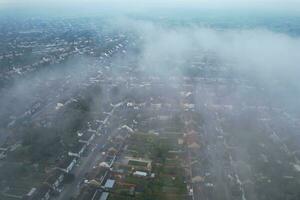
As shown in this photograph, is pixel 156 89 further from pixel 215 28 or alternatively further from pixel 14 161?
pixel 215 28

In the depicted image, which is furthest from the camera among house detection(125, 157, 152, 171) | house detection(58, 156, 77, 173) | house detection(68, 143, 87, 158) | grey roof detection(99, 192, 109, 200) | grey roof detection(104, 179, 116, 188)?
house detection(68, 143, 87, 158)

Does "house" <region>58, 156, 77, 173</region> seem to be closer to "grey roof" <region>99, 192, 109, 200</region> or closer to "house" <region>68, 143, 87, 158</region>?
"house" <region>68, 143, 87, 158</region>

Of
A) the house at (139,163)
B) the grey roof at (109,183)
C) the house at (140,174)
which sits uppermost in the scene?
the house at (139,163)

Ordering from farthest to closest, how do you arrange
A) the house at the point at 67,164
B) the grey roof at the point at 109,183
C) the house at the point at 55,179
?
the house at the point at 67,164, the grey roof at the point at 109,183, the house at the point at 55,179

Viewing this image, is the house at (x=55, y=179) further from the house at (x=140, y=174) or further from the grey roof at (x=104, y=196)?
the house at (x=140, y=174)

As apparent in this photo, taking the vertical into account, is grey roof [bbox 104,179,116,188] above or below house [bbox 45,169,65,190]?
below

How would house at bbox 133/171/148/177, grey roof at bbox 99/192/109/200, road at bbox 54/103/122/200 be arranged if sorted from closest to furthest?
1. grey roof at bbox 99/192/109/200
2. road at bbox 54/103/122/200
3. house at bbox 133/171/148/177

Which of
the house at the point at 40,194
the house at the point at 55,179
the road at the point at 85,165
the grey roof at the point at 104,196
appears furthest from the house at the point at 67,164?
the grey roof at the point at 104,196

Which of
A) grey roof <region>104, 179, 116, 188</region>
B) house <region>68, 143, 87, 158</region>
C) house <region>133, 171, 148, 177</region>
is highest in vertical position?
house <region>68, 143, 87, 158</region>

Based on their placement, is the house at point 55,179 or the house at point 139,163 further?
the house at point 139,163

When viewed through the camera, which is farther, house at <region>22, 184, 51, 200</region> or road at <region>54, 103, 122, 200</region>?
road at <region>54, 103, 122, 200</region>

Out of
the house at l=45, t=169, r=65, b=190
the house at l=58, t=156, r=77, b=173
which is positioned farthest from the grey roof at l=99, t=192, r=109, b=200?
the house at l=58, t=156, r=77, b=173

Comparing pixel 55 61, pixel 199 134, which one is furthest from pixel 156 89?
pixel 55 61
